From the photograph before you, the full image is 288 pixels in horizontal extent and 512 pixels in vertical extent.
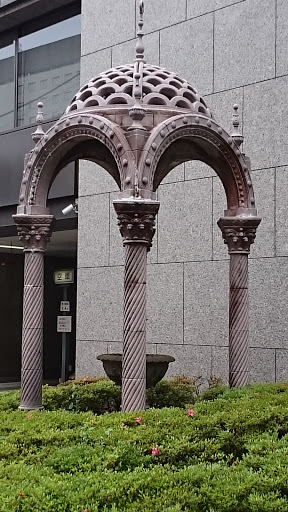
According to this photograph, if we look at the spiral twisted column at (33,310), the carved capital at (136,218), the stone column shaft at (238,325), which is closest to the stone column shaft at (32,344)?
the spiral twisted column at (33,310)

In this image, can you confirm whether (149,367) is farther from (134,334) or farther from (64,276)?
(64,276)

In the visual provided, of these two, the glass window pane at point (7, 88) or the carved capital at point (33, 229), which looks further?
the glass window pane at point (7, 88)

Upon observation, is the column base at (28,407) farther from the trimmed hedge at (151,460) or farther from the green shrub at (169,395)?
the green shrub at (169,395)

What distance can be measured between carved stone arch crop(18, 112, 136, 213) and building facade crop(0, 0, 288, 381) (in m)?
3.43

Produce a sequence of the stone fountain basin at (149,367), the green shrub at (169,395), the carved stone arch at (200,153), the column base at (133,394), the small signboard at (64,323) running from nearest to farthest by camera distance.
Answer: the column base at (133,394) → the carved stone arch at (200,153) → the stone fountain basin at (149,367) → the green shrub at (169,395) → the small signboard at (64,323)

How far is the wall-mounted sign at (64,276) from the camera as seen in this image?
76.4 ft

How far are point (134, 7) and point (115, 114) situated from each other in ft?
24.0

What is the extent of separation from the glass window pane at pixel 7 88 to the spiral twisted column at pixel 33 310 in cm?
1050

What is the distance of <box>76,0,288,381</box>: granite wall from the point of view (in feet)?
40.7

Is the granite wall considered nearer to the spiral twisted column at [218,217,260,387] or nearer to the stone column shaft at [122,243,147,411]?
the spiral twisted column at [218,217,260,387]

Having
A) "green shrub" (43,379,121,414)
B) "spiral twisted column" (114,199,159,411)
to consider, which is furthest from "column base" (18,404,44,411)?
"spiral twisted column" (114,199,159,411)

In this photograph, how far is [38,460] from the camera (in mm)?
6270

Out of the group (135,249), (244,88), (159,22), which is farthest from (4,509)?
(159,22)

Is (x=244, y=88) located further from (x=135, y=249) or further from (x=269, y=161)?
(x=135, y=249)
